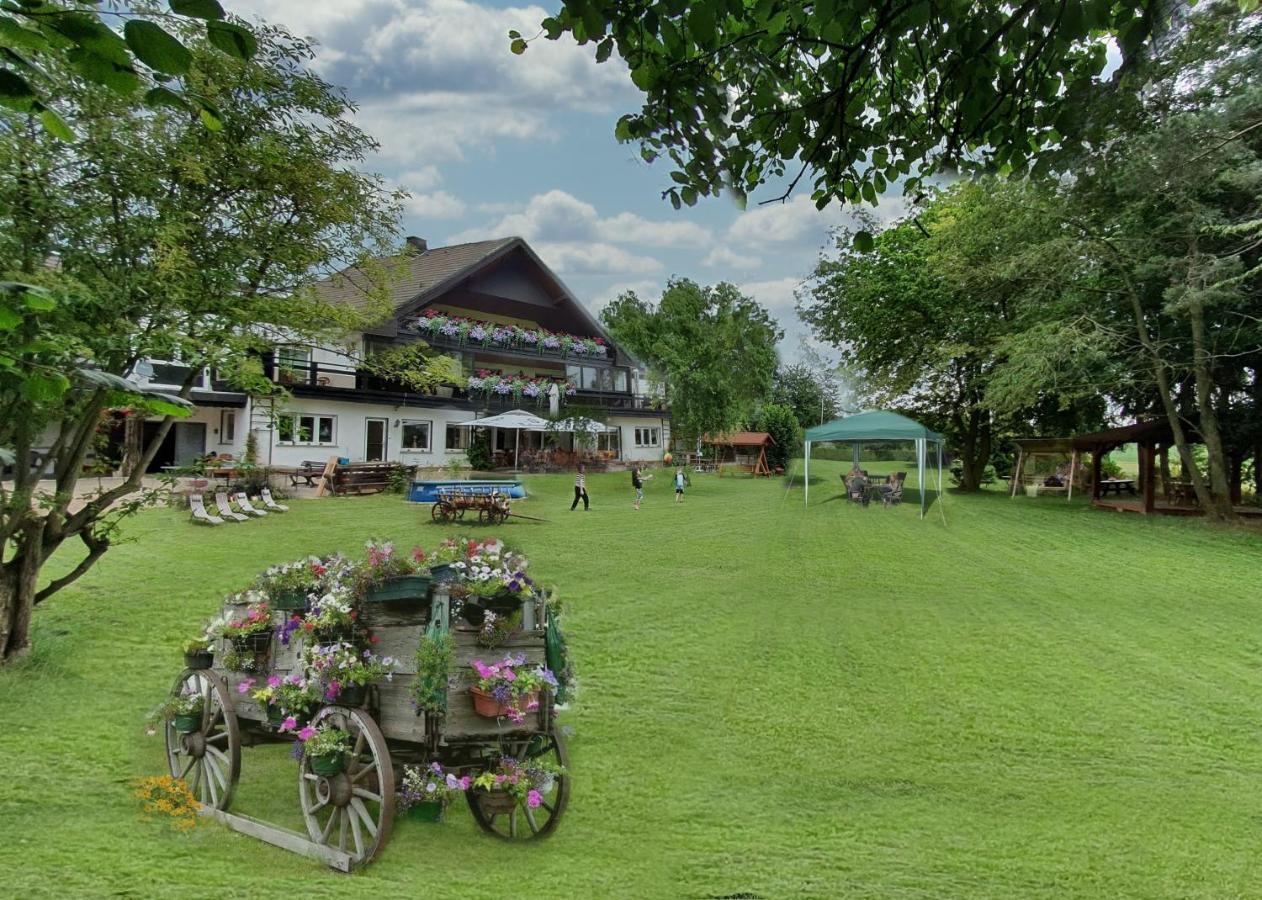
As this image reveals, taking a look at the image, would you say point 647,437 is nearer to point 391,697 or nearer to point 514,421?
point 514,421

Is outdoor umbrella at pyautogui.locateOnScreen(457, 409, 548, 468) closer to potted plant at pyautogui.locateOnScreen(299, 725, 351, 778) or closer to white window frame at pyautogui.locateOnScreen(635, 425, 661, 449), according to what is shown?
white window frame at pyautogui.locateOnScreen(635, 425, 661, 449)

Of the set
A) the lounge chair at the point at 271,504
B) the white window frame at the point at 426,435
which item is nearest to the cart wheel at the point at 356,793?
the lounge chair at the point at 271,504

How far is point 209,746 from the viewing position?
377 centimetres

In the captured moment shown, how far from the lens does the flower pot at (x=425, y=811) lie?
337cm

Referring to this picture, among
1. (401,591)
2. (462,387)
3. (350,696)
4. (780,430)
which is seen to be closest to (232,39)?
(401,591)

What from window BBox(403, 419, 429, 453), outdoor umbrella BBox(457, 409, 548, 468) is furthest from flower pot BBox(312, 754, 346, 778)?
window BBox(403, 419, 429, 453)

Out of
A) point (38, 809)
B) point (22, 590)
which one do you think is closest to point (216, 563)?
point (22, 590)

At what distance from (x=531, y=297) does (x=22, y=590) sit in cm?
2451

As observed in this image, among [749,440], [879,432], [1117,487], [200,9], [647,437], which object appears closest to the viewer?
[200,9]

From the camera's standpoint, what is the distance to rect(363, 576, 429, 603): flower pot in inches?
136

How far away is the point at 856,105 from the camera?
3465mm

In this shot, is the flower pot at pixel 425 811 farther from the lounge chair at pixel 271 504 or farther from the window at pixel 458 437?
the window at pixel 458 437

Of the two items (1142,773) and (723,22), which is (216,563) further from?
(1142,773)

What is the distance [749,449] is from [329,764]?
119 ft
